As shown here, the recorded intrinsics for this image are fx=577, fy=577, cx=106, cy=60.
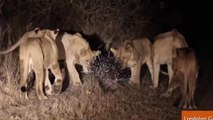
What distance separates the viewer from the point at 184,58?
36.7 feet

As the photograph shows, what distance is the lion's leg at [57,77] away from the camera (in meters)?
11.3

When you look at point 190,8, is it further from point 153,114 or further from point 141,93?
point 153,114

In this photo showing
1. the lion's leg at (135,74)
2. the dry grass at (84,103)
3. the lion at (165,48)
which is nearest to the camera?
the dry grass at (84,103)

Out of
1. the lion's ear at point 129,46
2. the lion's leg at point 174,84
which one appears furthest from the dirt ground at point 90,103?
the lion's ear at point 129,46

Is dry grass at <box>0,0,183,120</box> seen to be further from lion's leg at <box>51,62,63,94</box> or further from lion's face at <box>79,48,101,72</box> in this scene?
lion's face at <box>79,48,101,72</box>

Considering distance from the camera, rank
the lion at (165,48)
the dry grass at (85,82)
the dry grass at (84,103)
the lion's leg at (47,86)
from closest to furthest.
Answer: the dry grass at (84,103), the dry grass at (85,82), the lion's leg at (47,86), the lion at (165,48)

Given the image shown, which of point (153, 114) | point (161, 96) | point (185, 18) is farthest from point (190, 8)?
point (153, 114)

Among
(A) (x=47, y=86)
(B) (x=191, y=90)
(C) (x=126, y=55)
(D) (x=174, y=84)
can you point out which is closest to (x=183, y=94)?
(B) (x=191, y=90)

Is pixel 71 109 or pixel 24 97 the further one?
pixel 24 97

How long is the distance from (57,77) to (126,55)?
1931mm

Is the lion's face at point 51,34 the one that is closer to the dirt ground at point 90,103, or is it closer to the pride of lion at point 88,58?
the pride of lion at point 88,58

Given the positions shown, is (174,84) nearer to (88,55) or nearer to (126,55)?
(126,55)

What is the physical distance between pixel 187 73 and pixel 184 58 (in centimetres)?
30

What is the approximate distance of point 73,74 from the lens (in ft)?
40.0
